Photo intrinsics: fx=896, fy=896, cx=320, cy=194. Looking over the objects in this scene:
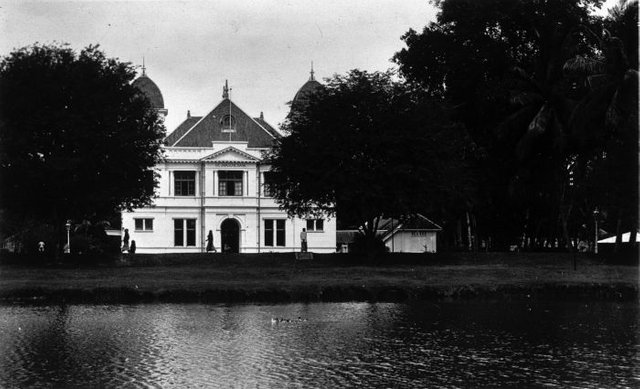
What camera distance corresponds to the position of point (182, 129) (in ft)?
264

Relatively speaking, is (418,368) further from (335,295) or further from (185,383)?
(335,295)

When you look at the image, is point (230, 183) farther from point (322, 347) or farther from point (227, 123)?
point (322, 347)

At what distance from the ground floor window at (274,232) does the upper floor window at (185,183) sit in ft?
21.3

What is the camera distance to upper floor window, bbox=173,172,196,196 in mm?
72188

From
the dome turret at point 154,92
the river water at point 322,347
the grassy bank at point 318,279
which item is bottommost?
the river water at point 322,347

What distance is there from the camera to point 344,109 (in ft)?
147

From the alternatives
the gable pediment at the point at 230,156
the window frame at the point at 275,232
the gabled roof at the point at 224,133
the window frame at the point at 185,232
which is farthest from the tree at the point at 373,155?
the gabled roof at the point at 224,133

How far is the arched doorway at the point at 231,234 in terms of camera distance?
237ft

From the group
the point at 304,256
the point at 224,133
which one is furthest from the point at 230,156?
the point at 304,256

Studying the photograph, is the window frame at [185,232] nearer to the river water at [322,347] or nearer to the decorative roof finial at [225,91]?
the decorative roof finial at [225,91]

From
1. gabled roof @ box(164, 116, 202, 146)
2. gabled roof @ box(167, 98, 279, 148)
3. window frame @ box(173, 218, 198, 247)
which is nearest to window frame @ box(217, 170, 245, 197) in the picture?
window frame @ box(173, 218, 198, 247)

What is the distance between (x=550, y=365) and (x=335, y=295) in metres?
15.8

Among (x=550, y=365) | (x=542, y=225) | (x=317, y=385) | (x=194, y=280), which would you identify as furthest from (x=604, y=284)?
(x=542, y=225)

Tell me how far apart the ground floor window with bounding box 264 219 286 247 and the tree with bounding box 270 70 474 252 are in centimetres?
2691
